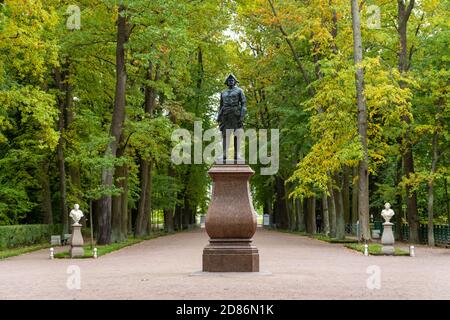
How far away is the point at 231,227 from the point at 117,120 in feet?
51.3

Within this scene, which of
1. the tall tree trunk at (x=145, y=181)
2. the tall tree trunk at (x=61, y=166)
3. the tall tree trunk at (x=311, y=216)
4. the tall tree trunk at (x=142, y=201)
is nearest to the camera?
the tall tree trunk at (x=61, y=166)

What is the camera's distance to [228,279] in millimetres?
15406

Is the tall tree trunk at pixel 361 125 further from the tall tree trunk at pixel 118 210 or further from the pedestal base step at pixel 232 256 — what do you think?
the pedestal base step at pixel 232 256

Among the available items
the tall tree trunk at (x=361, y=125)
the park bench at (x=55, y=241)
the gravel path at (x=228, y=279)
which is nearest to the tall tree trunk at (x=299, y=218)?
the tall tree trunk at (x=361, y=125)

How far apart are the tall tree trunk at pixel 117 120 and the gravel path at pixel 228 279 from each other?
268 inches

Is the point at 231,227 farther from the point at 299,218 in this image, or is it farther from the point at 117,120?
the point at 299,218

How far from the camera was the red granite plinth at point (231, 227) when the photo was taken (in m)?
17.1

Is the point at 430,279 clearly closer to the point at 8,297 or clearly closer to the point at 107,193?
the point at 8,297

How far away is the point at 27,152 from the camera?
Result: 117 feet

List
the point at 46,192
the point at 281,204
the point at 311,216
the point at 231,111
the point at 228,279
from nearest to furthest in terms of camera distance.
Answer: the point at 228,279, the point at 231,111, the point at 46,192, the point at 311,216, the point at 281,204

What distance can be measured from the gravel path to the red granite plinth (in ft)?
2.02

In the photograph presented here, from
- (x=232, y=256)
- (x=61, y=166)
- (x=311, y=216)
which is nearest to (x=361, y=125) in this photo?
(x=61, y=166)

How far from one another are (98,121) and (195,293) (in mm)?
21934

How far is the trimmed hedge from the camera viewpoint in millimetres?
30439
